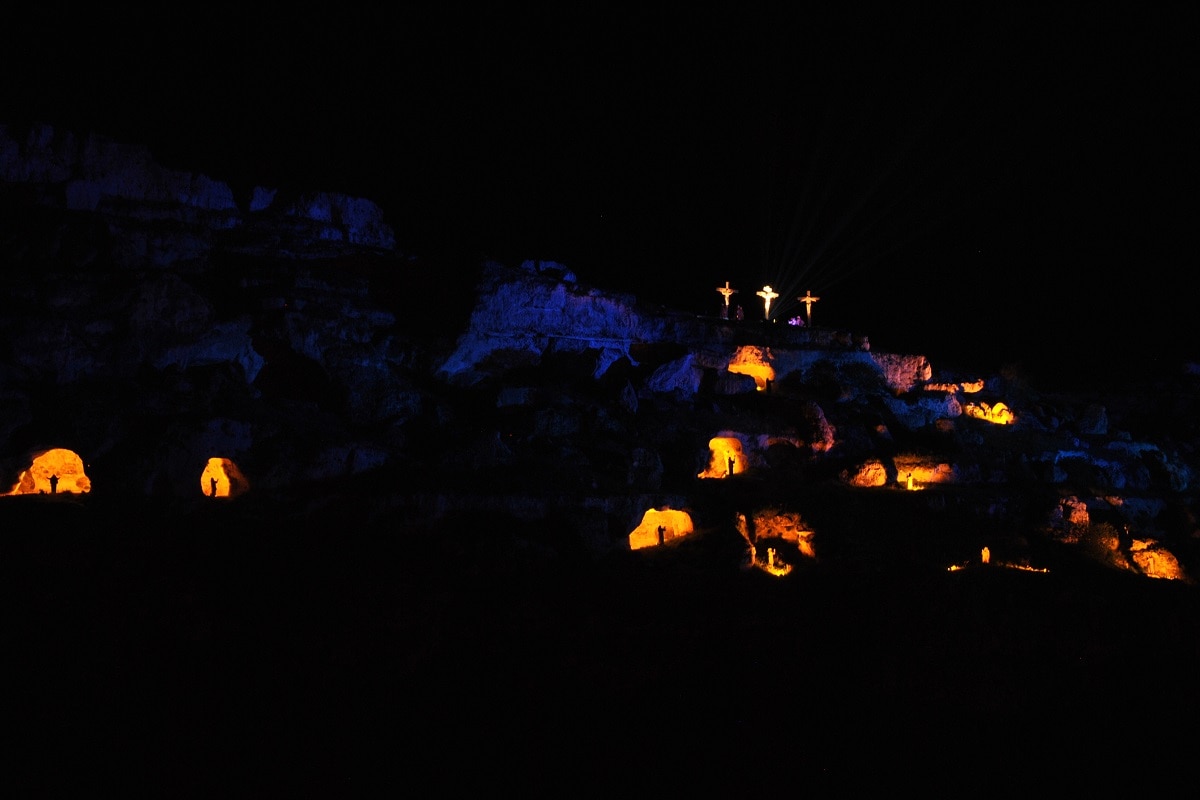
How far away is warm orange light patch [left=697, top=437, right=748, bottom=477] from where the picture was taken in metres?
30.0

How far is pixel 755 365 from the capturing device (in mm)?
39094

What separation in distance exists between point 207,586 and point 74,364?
13775 millimetres

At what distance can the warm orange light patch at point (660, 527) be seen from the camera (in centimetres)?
2391

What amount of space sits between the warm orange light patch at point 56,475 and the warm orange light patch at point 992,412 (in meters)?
39.4

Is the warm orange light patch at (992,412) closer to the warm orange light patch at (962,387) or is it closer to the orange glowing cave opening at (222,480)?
the warm orange light patch at (962,387)

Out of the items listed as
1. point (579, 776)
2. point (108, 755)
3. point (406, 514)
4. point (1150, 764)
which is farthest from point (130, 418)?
point (1150, 764)

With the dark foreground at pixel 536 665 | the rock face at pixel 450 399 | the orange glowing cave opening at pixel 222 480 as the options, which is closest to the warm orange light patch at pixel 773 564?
the rock face at pixel 450 399

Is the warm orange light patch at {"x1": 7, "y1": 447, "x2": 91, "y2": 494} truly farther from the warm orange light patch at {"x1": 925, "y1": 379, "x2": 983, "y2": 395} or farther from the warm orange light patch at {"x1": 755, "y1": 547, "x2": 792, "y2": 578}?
the warm orange light patch at {"x1": 925, "y1": 379, "x2": 983, "y2": 395}

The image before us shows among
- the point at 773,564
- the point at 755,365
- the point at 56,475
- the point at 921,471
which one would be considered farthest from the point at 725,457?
the point at 56,475

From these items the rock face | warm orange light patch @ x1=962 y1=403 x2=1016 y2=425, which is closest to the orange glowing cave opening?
the rock face

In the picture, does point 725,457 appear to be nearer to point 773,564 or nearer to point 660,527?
point 660,527

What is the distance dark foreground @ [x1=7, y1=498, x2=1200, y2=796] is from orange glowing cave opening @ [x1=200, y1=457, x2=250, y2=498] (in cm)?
279

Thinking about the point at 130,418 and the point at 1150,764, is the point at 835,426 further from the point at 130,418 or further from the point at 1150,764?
the point at 130,418

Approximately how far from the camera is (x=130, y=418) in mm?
21484
